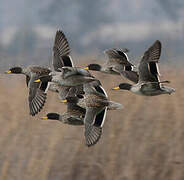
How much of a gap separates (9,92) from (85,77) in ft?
8.21

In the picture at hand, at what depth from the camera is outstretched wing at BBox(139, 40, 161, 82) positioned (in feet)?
20.2

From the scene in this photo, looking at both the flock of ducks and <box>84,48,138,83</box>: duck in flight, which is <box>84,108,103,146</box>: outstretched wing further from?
<box>84,48,138,83</box>: duck in flight

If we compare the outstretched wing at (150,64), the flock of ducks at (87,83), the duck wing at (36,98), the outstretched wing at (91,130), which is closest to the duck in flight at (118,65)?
the flock of ducks at (87,83)

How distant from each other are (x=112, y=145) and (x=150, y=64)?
164 cm

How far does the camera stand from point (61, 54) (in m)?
7.05

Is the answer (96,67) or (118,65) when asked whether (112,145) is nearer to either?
(96,67)

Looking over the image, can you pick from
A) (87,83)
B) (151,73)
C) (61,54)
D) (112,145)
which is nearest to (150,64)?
(151,73)

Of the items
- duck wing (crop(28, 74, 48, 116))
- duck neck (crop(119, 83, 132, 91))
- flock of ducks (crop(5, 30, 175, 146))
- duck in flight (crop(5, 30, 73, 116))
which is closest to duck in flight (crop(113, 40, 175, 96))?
flock of ducks (crop(5, 30, 175, 146))

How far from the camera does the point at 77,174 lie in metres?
7.49

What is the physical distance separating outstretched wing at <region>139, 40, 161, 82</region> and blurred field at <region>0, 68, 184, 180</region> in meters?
1.34

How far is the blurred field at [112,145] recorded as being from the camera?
291 inches

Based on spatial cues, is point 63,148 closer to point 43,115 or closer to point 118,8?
point 43,115

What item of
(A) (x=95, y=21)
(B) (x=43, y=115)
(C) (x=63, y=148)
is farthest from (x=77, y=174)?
(A) (x=95, y=21)

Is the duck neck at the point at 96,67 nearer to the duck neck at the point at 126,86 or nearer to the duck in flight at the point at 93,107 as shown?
the duck neck at the point at 126,86
